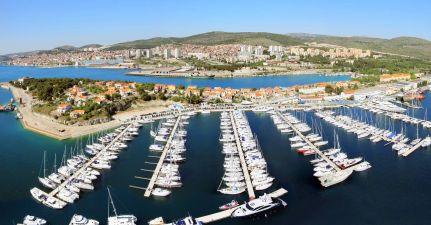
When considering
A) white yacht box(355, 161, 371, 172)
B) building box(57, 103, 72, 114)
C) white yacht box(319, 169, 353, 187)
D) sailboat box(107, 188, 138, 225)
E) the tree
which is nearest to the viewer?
sailboat box(107, 188, 138, 225)

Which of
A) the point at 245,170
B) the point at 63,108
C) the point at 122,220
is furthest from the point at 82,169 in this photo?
the point at 63,108

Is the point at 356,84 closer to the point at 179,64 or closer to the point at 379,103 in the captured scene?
the point at 379,103

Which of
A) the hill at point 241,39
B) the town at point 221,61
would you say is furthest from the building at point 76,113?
the hill at point 241,39

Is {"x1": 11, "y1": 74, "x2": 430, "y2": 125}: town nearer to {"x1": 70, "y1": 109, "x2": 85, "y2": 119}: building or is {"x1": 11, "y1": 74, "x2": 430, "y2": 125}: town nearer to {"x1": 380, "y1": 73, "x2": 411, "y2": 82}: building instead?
{"x1": 70, "y1": 109, "x2": 85, "y2": 119}: building

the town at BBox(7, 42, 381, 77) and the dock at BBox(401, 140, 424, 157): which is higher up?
the town at BBox(7, 42, 381, 77)

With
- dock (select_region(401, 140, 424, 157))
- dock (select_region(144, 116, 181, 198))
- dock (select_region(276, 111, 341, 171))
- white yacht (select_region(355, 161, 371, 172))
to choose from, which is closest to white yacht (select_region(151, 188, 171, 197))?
dock (select_region(144, 116, 181, 198))

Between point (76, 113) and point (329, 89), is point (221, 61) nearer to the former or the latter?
point (329, 89)

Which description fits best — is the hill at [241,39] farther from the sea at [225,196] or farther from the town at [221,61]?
the sea at [225,196]
